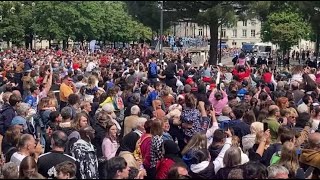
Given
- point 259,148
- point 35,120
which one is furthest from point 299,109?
point 35,120

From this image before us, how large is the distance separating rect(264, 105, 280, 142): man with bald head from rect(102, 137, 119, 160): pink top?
2.41 metres

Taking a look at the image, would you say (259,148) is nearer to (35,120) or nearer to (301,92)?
(35,120)

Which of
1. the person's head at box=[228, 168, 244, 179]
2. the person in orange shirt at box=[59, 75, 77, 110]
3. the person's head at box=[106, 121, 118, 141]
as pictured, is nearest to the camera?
the person's head at box=[228, 168, 244, 179]

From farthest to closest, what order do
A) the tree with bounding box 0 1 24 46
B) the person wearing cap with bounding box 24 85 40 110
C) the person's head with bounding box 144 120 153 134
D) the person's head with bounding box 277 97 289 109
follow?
the tree with bounding box 0 1 24 46 → the person wearing cap with bounding box 24 85 40 110 → the person's head with bounding box 277 97 289 109 → the person's head with bounding box 144 120 153 134

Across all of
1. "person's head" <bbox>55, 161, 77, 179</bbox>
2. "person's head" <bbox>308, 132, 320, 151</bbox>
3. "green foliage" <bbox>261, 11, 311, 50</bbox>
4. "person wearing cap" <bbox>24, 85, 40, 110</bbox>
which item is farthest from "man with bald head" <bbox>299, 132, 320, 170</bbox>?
"green foliage" <bbox>261, 11, 311, 50</bbox>

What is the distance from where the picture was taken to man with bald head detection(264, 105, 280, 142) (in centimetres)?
968

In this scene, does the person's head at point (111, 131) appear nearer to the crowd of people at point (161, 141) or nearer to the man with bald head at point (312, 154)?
the crowd of people at point (161, 141)

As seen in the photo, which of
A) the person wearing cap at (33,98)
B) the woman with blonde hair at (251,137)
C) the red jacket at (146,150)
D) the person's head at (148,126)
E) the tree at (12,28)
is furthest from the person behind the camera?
the tree at (12,28)

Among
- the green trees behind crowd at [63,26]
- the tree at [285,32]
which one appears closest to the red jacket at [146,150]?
the green trees behind crowd at [63,26]

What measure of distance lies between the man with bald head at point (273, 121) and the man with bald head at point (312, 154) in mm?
1088

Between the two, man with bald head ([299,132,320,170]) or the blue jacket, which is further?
the blue jacket

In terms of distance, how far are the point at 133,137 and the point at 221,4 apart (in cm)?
263

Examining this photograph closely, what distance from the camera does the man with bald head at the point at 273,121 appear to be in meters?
9.68

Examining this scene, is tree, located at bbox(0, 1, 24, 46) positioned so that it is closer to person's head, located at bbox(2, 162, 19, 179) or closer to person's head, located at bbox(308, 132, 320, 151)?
person's head, located at bbox(308, 132, 320, 151)
